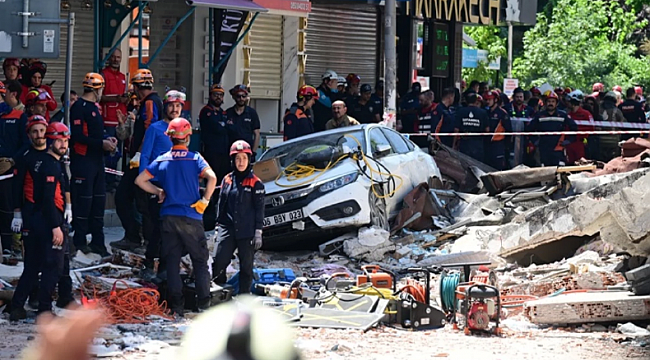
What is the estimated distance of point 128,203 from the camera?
12.6m

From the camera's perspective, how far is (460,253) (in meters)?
12.9

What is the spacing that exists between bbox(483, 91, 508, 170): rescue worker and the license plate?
729cm

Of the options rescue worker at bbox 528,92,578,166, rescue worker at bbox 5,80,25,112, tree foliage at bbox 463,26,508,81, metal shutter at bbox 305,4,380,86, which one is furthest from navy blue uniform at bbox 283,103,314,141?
tree foliage at bbox 463,26,508,81

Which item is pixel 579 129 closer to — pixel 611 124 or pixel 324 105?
pixel 611 124

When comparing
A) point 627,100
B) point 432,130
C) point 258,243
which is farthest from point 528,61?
point 258,243

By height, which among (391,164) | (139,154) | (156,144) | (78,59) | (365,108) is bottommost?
(391,164)

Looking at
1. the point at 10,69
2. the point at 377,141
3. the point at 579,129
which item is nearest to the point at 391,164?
the point at 377,141

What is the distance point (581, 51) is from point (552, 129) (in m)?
21.6

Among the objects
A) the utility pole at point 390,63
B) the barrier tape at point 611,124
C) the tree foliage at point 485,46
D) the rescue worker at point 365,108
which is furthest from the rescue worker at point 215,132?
the tree foliage at point 485,46

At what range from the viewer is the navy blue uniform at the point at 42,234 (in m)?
9.47

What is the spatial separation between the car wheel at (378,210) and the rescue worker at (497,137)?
6.16 meters

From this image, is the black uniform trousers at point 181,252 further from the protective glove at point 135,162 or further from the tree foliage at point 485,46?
the tree foliage at point 485,46

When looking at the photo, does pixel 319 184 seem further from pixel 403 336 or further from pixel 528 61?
pixel 528 61

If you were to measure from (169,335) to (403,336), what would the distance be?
191 cm
